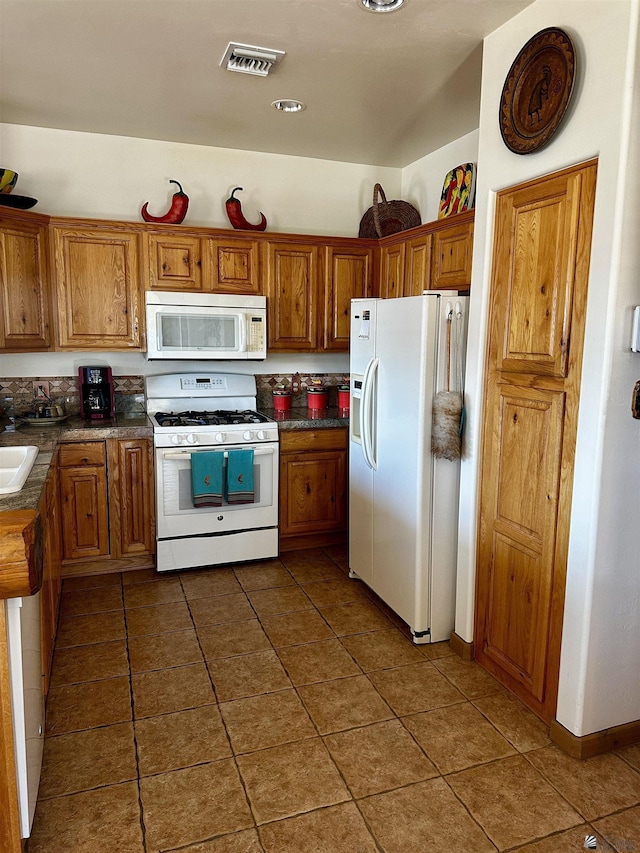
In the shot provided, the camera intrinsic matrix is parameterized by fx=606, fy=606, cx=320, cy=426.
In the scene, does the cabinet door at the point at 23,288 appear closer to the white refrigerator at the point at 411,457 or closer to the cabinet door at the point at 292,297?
the cabinet door at the point at 292,297

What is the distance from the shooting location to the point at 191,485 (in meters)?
3.65

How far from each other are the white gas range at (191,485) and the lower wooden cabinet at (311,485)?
0.12 m

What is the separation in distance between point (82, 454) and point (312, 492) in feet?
4.81

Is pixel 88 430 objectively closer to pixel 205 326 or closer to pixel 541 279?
pixel 205 326

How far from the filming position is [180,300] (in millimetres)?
3805

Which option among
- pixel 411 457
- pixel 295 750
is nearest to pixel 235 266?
pixel 411 457

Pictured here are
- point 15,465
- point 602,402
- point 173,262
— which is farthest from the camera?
point 173,262

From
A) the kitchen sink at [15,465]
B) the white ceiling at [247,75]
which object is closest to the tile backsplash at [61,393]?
the kitchen sink at [15,465]

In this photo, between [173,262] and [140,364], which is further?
[140,364]

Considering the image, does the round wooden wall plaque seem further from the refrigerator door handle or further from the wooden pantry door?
the refrigerator door handle

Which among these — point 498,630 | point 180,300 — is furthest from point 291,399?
point 498,630

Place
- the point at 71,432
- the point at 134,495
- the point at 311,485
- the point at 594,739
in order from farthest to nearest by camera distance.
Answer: the point at 311,485
the point at 134,495
the point at 71,432
the point at 594,739

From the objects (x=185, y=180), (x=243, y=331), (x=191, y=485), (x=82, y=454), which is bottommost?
(x=191, y=485)

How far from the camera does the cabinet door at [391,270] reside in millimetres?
3969
